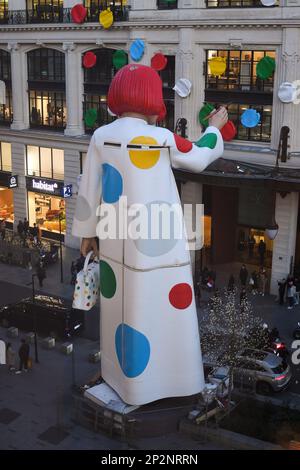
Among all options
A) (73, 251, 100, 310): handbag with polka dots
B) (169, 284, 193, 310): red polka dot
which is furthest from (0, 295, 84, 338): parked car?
(169, 284, 193, 310): red polka dot

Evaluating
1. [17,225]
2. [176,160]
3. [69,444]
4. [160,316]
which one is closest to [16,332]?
[69,444]

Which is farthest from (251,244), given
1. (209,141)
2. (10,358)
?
(209,141)

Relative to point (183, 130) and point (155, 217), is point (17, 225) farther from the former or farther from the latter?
point (155, 217)

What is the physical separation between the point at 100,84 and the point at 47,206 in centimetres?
920

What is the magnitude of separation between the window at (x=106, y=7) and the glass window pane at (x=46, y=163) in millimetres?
8841

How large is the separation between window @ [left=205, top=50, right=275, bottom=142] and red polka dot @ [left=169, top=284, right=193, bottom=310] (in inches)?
652

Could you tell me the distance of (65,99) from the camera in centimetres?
3931

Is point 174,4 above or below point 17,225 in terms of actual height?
above

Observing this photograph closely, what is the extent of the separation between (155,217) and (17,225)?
28748mm

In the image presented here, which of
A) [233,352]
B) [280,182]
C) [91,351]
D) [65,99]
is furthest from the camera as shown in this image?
[65,99]

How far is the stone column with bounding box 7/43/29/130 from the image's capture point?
40.9 meters

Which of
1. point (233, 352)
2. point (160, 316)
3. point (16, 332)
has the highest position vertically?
point (160, 316)

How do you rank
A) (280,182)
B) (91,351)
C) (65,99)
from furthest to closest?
(65,99) < (280,182) < (91,351)

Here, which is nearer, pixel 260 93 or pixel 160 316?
pixel 160 316
